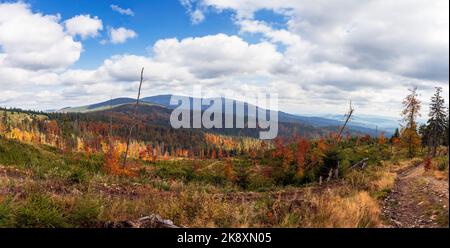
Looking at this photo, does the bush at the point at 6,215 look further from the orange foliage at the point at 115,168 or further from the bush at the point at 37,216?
the orange foliage at the point at 115,168

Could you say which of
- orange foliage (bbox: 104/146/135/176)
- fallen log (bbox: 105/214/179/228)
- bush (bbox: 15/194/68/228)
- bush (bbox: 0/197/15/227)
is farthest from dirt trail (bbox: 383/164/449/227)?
orange foliage (bbox: 104/146/135/176)

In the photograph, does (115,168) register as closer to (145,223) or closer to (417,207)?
(417,207)

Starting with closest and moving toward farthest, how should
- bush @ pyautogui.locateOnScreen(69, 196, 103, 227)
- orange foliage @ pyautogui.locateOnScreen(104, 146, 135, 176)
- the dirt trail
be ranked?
bush @ pyautogui.locateOnScreen(69, 196, 103, 227) < the dirt trail < orange foliage @ pyautogui.locateOnScreen(104, 146, 135, 176)

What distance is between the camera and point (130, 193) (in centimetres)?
1319

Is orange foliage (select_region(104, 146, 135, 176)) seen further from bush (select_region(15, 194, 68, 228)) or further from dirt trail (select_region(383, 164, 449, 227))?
bush (select_region(15, 194, 68, 228))

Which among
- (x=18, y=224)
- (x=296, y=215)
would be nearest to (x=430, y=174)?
(x=296, y=215)

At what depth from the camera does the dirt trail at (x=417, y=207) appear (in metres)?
9.27

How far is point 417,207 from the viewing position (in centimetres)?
1142

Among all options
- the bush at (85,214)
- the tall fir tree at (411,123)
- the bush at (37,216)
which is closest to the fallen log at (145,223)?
the bush at (85,214)

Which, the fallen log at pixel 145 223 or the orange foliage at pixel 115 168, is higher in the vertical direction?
the fallen log at pixel 145 223

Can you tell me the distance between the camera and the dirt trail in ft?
30.4

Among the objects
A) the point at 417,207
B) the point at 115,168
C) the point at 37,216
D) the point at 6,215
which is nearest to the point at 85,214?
the point at 37,216

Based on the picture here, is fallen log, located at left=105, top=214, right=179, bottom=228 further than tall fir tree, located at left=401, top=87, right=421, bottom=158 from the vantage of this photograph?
No
